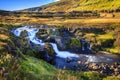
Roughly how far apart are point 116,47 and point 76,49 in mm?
10563

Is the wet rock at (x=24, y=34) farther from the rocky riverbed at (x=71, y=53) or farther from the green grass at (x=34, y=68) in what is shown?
the green grass at (x=34, y=68)

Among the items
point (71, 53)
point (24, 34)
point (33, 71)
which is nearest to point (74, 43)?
point (71, 53)

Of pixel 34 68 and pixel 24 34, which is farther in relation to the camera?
pixel 24 34

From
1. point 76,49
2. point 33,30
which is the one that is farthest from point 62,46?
point 33,30

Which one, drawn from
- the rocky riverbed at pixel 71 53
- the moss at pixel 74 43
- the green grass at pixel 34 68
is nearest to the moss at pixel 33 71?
the green grass at pixel 34 68

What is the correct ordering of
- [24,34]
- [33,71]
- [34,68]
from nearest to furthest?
[33,71] < [34,68] < [24,34]

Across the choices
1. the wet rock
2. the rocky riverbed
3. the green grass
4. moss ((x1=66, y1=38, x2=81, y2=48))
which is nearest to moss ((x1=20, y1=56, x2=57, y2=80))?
the green grass

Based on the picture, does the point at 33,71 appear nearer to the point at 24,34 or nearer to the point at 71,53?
the point at 71,53

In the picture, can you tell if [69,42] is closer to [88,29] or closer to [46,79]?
[88,29]

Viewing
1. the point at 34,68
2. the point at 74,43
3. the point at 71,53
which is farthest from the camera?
the point at 74,43

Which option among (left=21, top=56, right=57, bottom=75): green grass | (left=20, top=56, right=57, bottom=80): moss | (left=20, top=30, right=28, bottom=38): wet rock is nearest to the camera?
(left=20, top=56, right=57, bottom=80): moss

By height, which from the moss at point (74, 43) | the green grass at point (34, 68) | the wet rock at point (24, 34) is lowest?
the moss at point (74, 43)

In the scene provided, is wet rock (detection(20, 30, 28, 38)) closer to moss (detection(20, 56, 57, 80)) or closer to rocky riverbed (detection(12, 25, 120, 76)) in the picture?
rocky riverbed (detection(12, 25, 120, 76))

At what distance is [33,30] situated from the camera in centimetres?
8800
